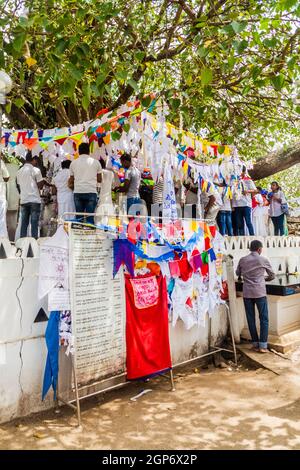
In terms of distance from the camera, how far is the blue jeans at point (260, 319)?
661 cm

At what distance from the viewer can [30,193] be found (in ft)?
22.9

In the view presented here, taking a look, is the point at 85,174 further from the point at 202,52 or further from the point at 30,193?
the point at 202,52

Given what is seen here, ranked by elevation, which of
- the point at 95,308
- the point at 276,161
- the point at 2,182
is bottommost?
the point at 95,308

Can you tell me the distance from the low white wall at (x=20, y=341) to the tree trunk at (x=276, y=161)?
8.10 metres

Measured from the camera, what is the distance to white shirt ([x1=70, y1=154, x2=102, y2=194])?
265 inches

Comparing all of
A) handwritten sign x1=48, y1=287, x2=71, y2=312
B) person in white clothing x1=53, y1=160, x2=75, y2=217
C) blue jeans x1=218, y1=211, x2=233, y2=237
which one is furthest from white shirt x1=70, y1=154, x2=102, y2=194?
blue jeans x1=218, y1=211, x2=233, y2=237

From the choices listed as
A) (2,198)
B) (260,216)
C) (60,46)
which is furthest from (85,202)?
(260,216)

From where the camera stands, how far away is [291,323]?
7383mm

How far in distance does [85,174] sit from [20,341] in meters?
3.34

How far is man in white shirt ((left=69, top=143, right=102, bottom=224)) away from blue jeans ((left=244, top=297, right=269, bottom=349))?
10.4 feet

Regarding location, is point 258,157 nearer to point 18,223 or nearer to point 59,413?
point 18,223

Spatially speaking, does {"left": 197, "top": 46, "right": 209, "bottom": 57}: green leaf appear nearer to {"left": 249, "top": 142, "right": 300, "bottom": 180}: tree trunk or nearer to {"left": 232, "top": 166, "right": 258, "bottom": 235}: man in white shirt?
{"left": 232, "top": 166, "right": 258, "bottom": 235}: man in white shirt

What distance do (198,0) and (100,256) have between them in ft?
18.3
